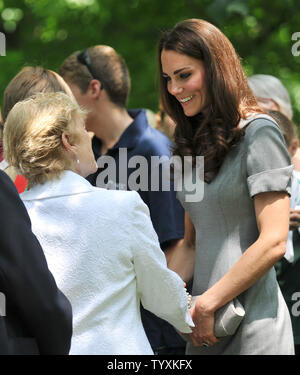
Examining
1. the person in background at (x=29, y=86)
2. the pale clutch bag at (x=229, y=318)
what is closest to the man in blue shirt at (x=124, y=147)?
the person in background at (x=29, y=86)

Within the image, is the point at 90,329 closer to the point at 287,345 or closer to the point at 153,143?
the point at 287,345

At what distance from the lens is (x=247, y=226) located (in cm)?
298

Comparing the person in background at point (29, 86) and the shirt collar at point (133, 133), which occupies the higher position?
the person in background at point (29, 86)

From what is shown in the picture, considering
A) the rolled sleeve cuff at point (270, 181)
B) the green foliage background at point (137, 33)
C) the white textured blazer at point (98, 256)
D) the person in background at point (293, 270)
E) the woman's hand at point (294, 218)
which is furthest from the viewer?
the green foliage background at point (137, 33)

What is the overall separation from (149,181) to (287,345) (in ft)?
4.48

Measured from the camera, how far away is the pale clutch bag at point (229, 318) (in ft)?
9.55

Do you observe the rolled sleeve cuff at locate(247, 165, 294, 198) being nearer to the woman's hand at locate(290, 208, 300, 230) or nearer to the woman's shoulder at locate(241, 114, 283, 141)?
the woman's shoulder at locate(241, 114, 283, 141)

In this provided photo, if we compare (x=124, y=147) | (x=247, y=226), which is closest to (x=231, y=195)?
(x=247, y=226)

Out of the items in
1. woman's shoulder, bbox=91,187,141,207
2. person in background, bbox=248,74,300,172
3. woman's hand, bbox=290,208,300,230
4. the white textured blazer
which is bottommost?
woman's hand, bbox=290,208,300,230

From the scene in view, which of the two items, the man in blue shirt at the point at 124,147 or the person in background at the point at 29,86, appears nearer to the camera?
the person in background at the point at 29,86

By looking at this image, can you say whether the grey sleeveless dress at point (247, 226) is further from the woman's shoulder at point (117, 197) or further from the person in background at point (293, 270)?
the person in background at point (293, 270)

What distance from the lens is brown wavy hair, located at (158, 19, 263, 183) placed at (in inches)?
119

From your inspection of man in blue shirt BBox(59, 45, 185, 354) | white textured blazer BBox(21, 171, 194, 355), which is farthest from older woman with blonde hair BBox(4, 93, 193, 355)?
man in blue shirt BBox(59, 45, 185, 354)

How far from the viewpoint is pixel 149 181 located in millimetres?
4000
